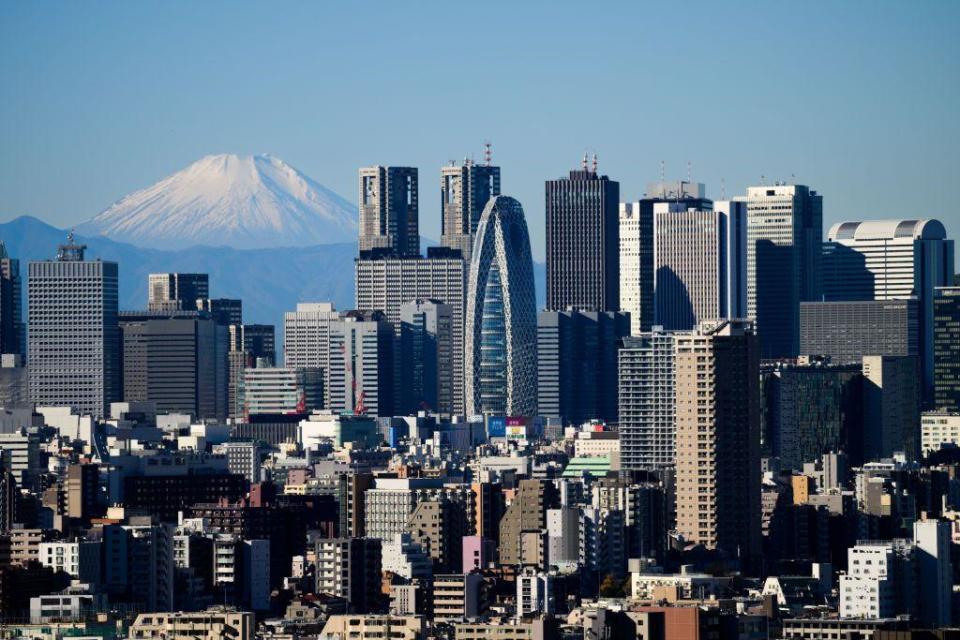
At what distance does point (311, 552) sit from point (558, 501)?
13741 mm

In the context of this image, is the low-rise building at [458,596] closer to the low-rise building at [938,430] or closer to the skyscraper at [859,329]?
the low-rise building at [938,430]

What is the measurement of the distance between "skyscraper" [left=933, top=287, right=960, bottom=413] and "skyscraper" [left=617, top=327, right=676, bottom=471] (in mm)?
34067

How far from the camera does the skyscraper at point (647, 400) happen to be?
5610 inches

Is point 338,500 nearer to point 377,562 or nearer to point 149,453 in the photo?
point 149,453

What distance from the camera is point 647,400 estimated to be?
477ft

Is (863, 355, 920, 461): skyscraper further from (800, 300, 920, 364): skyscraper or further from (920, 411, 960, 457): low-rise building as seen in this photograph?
(800, 300, 920, 364): skyscraper

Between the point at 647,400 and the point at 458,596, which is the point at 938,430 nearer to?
the point at 647,400

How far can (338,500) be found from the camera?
4943 inches

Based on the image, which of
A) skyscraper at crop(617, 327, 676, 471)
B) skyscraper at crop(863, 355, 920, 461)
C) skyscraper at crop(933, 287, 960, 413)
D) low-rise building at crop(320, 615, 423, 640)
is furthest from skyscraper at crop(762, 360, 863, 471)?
low-rise building at crop(320, 615, 423, 640)

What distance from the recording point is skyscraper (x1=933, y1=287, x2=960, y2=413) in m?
178

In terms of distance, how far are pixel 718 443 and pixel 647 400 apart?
31083 mm

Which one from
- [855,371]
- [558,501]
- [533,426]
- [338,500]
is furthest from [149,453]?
[533,426]

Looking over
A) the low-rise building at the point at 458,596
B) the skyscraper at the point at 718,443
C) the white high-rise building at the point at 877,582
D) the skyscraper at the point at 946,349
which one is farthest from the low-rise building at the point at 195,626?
the skyscraper at the point at 946,349

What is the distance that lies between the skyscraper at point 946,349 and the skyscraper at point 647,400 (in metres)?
34.1
